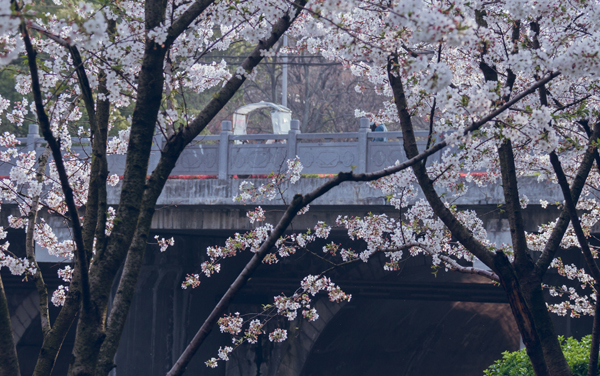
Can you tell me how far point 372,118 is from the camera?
6586 millimetres

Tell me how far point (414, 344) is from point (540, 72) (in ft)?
54.3

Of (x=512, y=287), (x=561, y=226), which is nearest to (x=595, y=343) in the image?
(x=561, y=226)

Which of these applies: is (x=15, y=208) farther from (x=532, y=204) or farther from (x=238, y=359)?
(x=532, y=204)

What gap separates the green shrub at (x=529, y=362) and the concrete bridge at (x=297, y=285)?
72.1 inches

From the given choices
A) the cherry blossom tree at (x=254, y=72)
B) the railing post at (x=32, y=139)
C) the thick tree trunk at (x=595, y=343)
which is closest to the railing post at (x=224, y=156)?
the railing post at (x=32, y=139)

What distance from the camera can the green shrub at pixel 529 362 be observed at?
6.39 meters

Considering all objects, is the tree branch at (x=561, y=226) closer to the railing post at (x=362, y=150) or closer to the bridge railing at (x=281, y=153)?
the bridge railing at (x=281, y=153)

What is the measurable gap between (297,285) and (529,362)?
289 inches

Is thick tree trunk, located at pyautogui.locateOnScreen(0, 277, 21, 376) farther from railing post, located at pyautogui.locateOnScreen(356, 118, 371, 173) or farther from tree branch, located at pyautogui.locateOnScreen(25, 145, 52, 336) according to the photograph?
railing post, located at pyautogui.locateOnScreen(356, 118, 371, 173)

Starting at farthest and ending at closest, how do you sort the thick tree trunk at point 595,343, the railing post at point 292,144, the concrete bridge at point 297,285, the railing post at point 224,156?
the railing post at point 224,156 → the railing post at point 292,144 → the concrete bridge at point 297,285 → the thick tree trunk at point 595,343

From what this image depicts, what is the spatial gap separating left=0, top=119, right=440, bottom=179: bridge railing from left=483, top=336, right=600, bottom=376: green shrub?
3437mm

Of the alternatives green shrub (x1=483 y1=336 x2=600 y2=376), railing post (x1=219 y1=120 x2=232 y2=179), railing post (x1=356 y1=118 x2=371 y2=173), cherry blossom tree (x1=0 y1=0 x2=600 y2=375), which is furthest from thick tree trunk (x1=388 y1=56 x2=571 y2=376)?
railing post (x1=219 y1=120 x2=232 y2=179)

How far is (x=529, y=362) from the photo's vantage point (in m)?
6.91

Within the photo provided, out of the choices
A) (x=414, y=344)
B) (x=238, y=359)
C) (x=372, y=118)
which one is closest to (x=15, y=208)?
(x=238, y=359)
